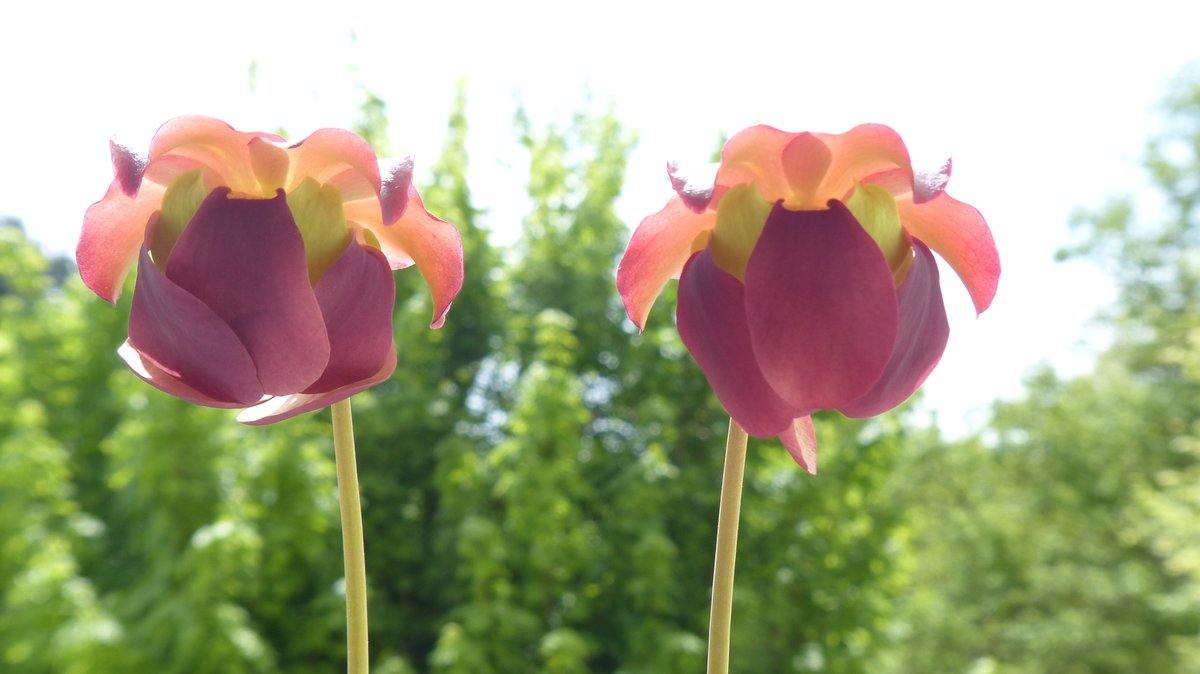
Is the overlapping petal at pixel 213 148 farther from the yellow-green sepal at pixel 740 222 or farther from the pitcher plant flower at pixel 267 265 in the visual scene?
the yellow-green sepal at pixel 740 222

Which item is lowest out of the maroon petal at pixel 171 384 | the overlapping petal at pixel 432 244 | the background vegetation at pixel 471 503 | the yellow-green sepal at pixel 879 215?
the background vegetation at pixel 471 503

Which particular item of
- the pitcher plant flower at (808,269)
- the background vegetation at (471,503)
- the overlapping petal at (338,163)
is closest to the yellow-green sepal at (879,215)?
the pitcher plant flower at (808,269)

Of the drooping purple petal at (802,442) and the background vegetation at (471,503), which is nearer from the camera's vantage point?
the drooping purple petal at (802,442)

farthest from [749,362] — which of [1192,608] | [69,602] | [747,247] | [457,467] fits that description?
[1192,608]

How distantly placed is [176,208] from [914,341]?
181mm

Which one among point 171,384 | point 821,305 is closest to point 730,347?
point 821,305

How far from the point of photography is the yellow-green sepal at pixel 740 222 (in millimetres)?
222

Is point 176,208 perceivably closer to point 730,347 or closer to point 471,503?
point 730,347

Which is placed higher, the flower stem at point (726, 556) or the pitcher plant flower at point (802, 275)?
the pitcher plant flower at point (802, 275)

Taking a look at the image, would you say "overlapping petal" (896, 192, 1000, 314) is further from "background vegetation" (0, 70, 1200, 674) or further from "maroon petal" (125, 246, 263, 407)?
"background vegetation" (0, 70, 1200, 674)

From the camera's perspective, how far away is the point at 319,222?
0.76 feet

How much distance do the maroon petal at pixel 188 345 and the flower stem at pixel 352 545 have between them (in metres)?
0.03

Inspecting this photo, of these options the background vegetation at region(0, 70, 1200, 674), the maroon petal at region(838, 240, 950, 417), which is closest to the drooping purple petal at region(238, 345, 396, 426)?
the maroon petal at region(838, 240, 950, 417)

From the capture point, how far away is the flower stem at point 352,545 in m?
0.24
